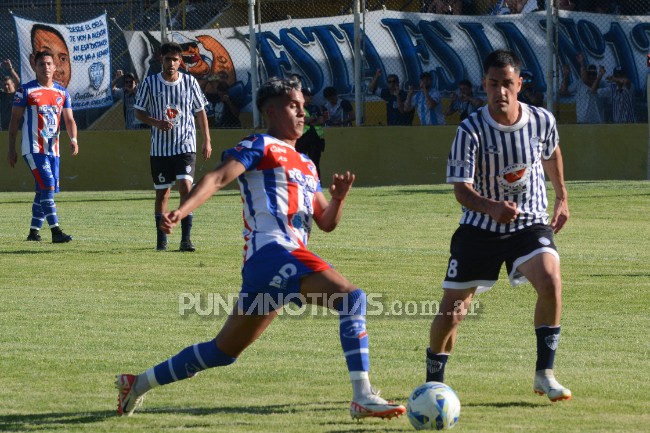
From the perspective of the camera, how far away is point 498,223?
21.8 ft

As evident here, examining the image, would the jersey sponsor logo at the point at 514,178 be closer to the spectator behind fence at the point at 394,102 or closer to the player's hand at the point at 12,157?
the player's hand at the point at 12,157

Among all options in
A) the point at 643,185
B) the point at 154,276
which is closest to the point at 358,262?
the point at 154,276

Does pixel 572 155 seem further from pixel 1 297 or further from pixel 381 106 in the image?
pixel 1 297

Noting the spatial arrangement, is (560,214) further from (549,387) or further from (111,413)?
(111,413)

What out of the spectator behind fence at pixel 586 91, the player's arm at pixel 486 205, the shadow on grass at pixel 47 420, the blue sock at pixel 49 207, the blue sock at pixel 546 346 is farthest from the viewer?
the spectator behind fence at pixel 586 91

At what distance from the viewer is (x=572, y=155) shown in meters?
23.3

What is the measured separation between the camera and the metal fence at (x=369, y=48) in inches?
908

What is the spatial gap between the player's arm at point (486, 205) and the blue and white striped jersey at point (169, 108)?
7593 millimetres

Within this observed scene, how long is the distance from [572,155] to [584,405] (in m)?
17.2

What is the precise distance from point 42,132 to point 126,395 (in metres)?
9.28

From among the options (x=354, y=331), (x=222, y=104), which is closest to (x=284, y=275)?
(x=354, y=331)

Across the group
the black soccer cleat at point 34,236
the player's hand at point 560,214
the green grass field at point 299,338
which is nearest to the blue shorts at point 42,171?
the black soccer cleat at point 34,236

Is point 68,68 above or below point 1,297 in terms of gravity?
above

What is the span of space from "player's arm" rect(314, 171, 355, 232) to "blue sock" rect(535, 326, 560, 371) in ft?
4.46
